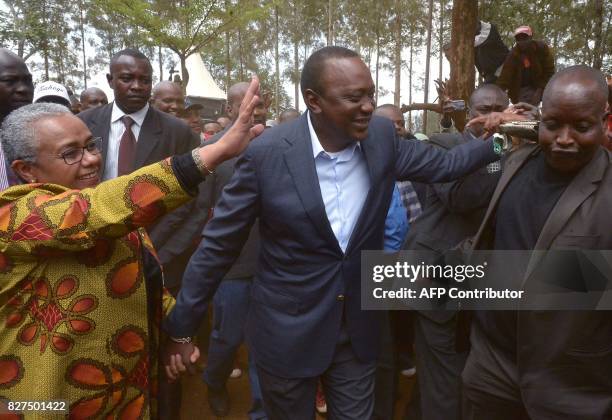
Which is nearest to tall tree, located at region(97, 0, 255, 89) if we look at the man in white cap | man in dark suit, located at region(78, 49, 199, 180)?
the man in white cap

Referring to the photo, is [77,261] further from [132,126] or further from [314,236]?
[132,126]

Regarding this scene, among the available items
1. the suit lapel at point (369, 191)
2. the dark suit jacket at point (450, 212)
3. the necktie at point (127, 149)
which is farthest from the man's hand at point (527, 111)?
the necktie at point (127, 149)

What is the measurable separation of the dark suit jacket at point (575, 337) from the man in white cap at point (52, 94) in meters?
3.48

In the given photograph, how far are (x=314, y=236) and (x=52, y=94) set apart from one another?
2810mm

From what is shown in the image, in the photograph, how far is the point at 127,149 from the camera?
3.26 metres

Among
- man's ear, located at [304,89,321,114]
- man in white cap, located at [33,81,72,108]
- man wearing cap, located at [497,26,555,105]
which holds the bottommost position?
man's ear, located at [304,89,321,114]

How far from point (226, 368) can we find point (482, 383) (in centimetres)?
202

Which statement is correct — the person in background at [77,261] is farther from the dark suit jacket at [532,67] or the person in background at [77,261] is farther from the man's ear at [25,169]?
the dark suit jacket at [532,67]

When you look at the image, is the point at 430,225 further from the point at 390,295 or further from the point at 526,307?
the point at 526,307

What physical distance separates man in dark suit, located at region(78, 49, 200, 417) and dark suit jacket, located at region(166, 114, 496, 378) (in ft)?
4.12

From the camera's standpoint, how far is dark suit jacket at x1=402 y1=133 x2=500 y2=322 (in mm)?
2475

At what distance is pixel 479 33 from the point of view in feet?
22.6

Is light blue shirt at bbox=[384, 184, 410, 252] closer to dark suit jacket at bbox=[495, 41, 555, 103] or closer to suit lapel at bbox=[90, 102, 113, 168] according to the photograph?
suit lapel at bbox=[90, 102, 113, 168]

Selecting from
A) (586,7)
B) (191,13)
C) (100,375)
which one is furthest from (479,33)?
(191,13)
